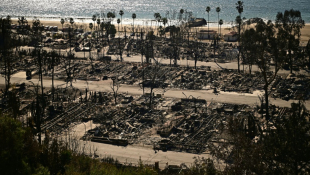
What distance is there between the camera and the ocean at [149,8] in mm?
115688

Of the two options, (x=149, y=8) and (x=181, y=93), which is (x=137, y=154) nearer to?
(x=181, y=93)

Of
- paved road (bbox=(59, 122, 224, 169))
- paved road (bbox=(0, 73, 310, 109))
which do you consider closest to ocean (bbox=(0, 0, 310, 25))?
paved road (bbox=(0, 73, 310, 109))

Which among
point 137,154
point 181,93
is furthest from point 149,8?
point 137,154

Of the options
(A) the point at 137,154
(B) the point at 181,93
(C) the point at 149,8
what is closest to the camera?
(A) the point at 137,154

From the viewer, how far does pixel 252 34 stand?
51.7 metres

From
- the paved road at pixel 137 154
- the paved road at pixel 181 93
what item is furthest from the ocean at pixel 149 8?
the paved road at pixel 137 154

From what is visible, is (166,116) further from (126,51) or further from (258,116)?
(126,51)

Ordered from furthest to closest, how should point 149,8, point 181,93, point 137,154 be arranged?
point 149,8 → point 181,93 → point 137,154

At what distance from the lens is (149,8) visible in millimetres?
141500

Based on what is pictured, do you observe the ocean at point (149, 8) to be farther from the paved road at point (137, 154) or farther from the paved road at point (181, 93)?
the paved road at point (137, 154)

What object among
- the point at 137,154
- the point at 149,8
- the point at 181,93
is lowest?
the point at 137,154

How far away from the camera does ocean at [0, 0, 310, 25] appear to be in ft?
380

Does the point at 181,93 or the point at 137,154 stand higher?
the point at 181,93

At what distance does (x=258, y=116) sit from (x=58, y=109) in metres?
18.4
